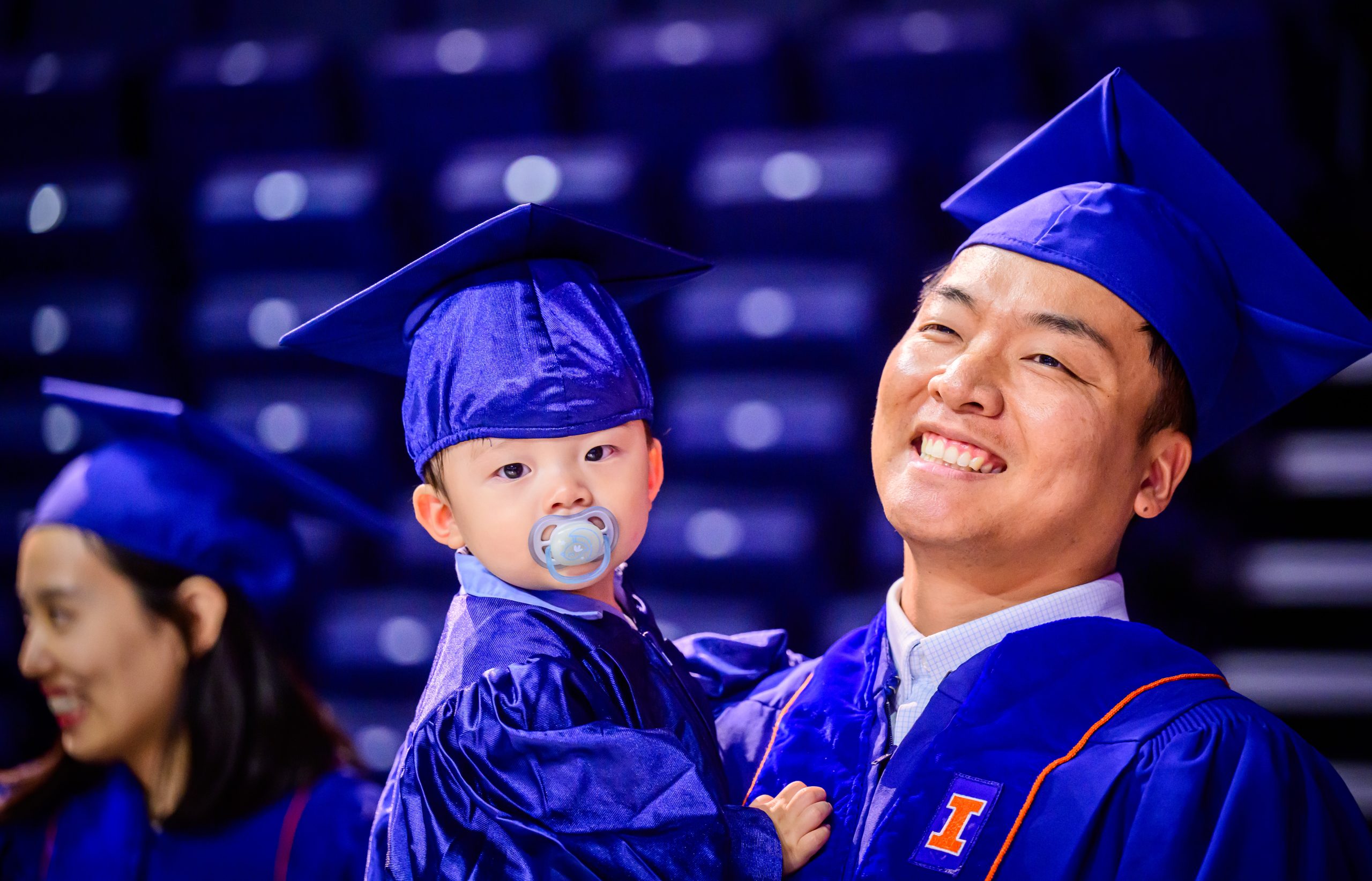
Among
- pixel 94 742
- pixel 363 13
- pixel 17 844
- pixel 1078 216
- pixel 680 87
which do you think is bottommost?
pixel 17 844

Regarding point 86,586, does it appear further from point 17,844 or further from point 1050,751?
point 1050,751

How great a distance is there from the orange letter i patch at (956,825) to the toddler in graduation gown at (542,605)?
0.12 meters

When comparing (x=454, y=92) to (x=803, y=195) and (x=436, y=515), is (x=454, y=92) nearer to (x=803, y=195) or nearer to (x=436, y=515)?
(x=803, y=195)

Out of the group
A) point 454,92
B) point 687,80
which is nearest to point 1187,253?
point 687,80

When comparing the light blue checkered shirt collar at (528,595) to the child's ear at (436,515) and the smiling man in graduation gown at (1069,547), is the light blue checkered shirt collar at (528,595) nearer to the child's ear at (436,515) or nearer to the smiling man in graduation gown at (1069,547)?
the child's ear at (436,515)

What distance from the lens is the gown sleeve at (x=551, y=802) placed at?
128cm

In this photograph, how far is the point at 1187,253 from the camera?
1507 mm

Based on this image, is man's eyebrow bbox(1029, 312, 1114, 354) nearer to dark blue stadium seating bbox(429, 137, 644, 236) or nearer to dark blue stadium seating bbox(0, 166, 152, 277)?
dark blue stadium seating bbox(429, 137, 644, 236)

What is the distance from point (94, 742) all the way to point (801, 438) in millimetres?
1682

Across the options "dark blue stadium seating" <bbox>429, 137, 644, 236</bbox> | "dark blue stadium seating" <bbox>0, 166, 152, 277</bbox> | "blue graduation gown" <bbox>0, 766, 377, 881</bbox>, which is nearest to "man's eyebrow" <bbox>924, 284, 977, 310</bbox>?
"blue graduation gown" <bbox>0, 766, 377, 881</bbox>

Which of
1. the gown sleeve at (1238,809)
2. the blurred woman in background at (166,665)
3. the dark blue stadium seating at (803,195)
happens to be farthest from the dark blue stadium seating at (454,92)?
the gown sleeve at (1238,809)

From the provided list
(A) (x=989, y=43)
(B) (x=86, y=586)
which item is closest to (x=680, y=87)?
(A) (x=989, y=43)

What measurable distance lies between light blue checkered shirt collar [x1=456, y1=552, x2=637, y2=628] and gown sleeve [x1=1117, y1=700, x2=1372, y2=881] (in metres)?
0.58

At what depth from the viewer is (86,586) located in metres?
1.97
